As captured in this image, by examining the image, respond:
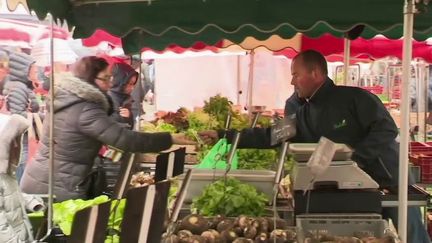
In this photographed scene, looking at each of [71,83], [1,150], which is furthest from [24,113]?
[1,150]

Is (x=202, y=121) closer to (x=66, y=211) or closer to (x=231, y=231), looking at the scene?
(x=66, y=211)

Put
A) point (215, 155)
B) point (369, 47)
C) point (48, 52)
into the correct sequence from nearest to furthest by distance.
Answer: point (215, 155) → point (369, 47) → point (48, 52)

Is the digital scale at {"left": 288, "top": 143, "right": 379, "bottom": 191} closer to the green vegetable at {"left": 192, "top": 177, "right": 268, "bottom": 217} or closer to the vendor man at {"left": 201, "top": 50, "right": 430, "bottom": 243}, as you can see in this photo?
the green vegetable at {"left": 192, "top": 177, "right": 268, "bottom": 217}

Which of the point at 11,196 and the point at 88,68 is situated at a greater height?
the point at 88,68

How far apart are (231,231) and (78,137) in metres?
1.34

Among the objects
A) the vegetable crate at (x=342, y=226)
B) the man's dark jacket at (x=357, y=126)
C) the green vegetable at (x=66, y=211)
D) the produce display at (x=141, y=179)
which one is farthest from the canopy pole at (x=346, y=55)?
the green vegetable at (x=66, y=211)

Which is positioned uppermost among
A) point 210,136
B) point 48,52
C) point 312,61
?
point 48,52

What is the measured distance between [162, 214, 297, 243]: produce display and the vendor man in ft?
2.88

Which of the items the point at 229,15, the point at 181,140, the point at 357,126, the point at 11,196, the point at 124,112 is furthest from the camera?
the point at 124,112

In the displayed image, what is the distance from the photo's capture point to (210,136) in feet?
13.3

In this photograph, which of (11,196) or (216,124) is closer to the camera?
(11,196)

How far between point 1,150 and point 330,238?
1.66m

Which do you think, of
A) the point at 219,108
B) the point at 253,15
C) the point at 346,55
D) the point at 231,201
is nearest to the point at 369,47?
the point at 346,55

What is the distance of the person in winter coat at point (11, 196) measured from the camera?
2.89 meters
